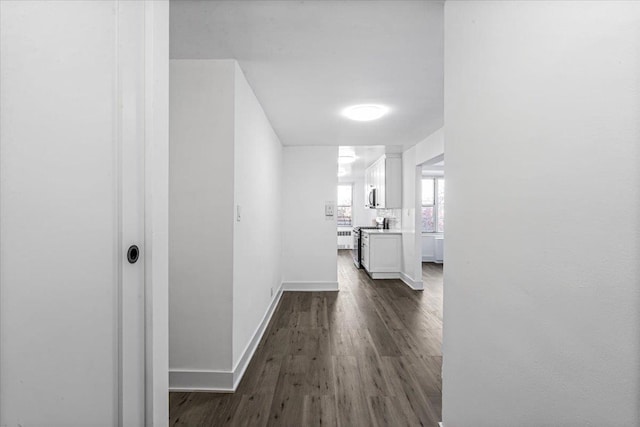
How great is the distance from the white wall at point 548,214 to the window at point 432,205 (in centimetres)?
709

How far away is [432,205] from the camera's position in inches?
321

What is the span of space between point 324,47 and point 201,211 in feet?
4.80

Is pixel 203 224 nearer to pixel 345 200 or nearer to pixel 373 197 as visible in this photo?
pixel 373 197

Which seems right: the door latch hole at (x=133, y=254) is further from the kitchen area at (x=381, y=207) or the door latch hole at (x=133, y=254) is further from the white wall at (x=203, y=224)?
the kitchen area at (x=381, y=207)

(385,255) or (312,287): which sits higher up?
(385,255)

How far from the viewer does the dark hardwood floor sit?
1906 mm

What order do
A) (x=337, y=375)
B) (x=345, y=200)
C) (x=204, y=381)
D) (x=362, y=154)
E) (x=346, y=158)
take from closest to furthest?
(x=204, y=381) → (x=337, y=375) → (x=362, y=154) → (x=346, y=158) → (x=345, y=200)

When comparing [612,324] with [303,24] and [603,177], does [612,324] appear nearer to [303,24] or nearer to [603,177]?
[603,177]

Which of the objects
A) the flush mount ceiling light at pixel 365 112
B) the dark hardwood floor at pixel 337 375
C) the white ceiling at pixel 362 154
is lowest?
the dark hardwood floor at pixel 337 375

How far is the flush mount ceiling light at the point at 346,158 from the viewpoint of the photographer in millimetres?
6475

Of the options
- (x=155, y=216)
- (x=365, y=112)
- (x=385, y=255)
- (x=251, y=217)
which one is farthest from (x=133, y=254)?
(x=385, y=255)

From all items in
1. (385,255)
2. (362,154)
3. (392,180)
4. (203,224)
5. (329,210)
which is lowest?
(385,255)

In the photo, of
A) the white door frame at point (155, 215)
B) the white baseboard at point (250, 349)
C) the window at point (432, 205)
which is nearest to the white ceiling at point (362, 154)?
the window at point (432, 205)

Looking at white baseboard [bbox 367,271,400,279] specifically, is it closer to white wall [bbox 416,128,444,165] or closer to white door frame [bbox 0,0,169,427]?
white wall [bbox 416,128,444,165]
